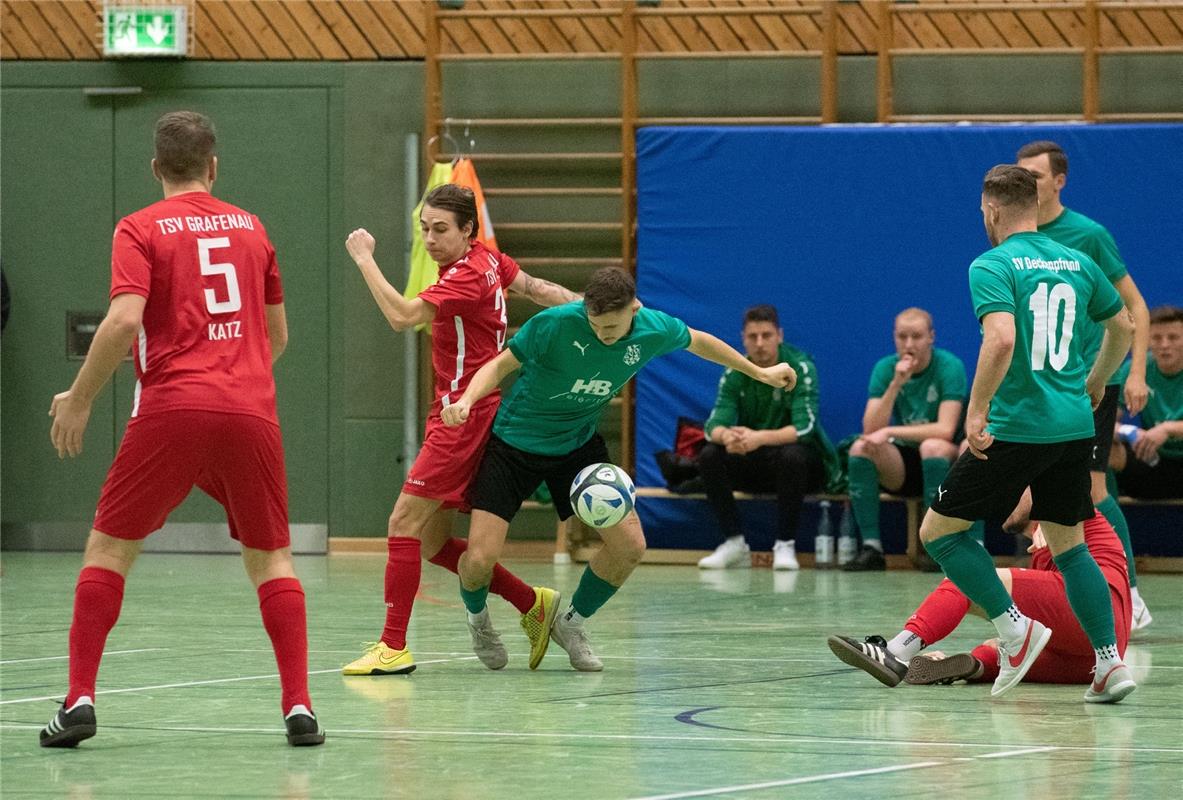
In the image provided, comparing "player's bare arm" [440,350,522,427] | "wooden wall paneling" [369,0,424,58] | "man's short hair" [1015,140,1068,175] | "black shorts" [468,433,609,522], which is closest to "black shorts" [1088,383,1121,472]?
"man's short hair" [1015,140,1068,175]

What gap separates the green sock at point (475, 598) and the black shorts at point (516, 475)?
270mm

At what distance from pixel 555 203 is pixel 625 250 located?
705 mm

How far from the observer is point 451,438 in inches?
264

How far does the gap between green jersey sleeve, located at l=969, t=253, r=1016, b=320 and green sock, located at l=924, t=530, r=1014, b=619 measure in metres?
0.74

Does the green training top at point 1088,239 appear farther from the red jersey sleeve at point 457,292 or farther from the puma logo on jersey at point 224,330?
the puma logo on jersey at point 224,330

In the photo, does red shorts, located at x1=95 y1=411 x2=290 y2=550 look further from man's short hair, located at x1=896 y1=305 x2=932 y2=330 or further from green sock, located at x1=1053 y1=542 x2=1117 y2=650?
man's short hair, located at x1=896 y1=305 x2=932 y2=330

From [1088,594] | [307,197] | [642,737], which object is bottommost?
[642,737]

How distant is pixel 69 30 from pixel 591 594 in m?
8.51

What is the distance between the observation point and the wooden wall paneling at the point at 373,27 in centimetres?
1331

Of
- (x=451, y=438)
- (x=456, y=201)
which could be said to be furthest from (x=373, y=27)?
(x=451, y=438)

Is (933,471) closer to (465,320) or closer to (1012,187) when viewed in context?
(465,320)

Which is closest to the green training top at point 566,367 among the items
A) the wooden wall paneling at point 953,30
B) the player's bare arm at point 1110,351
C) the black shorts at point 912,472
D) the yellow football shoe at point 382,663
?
the yellow football shoe at point 382,663

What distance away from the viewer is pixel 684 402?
1255 cm

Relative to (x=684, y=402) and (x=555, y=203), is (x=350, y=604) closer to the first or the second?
(x=684, y=402)
